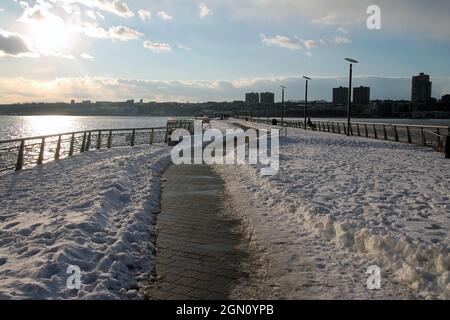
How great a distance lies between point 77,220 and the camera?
7.34 meters

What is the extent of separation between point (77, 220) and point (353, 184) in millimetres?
6764

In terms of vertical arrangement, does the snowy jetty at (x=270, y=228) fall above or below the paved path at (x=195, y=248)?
above

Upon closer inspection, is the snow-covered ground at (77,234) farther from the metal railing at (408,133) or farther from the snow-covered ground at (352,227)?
the metal railing at (408,133)

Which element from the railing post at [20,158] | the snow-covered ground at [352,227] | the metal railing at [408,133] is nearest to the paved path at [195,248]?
the snow-covered ground at [352,227]

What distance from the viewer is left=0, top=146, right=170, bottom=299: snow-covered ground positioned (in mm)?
4877

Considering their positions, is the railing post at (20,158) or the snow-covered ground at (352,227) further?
the railing post at (20,158)

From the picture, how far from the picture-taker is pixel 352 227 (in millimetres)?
6793

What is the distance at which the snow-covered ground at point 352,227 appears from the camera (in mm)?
5070

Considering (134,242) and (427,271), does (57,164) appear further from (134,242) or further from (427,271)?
(427,271)

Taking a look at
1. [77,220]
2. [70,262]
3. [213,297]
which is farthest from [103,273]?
[77,220]

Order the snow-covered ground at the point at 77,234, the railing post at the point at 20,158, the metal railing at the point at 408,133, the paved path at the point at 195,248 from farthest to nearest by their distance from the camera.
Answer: the metal railing at the point at 408,133 → the railing post at the point at 20,158 → the paved path at the point at 195,248 → the snow-covered ground at the point at 77,234

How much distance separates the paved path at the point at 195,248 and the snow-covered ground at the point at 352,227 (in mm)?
585

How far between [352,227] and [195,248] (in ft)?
8.22

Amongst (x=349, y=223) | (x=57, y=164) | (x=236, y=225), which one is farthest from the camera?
(x=57, y=164)
